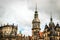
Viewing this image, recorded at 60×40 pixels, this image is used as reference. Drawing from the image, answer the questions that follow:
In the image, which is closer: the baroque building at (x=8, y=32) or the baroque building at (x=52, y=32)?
the baroque building at (x=52, y=32)

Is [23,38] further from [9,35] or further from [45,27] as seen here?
[45,27]

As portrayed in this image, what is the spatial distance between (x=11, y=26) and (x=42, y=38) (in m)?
18.3

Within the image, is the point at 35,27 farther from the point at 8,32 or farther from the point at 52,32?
the point at 8,32

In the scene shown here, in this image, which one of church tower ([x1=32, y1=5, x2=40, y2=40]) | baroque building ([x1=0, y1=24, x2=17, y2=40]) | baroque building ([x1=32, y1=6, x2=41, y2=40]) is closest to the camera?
baroque building ([x1=0, y1=24, x2=17, y2=40])

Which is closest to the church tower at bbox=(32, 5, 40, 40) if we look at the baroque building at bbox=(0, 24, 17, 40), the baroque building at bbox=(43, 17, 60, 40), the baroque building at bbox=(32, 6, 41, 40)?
the baroque building at bbox=(32, 6, 41, 40)

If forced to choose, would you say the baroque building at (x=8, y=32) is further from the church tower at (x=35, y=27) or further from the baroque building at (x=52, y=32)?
the baroque building at (x=52, y=32)

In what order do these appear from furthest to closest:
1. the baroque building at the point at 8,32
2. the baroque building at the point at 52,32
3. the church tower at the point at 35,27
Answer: the church tower at the point at 35,27, the baroque building at the point at 8,32, the baroque building at the point at 52,32

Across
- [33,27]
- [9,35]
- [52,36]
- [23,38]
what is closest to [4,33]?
[9,35]

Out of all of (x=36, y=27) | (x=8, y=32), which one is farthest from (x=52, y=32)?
(x=8, y=32)

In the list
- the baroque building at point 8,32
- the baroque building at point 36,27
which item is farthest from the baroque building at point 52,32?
the baroque building at point 8,32

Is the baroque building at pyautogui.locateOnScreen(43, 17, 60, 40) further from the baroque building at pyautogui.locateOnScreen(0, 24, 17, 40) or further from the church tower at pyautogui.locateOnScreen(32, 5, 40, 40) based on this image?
the baroque building at pyautogui.locateOnScreen(0, 24, 17, 40)

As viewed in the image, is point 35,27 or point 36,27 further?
point 35,27

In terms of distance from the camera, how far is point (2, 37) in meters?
97.3

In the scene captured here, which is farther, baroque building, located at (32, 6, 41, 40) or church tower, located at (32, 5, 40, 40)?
church tower, located at (32, 5, 40, 40)
